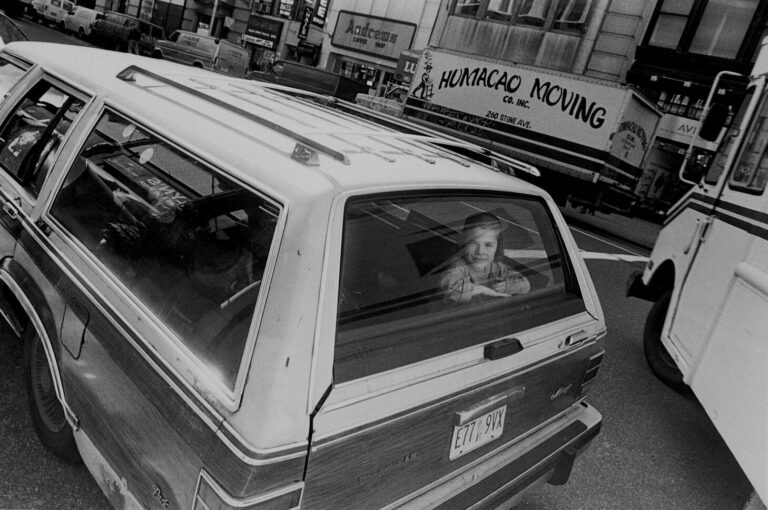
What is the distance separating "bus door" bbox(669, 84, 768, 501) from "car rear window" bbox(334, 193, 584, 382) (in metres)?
1.13

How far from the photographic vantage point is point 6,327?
3.20m

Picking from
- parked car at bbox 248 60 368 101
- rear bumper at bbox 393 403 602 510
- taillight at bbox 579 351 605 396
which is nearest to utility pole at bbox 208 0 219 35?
parked car at bbox 248 60 368 101

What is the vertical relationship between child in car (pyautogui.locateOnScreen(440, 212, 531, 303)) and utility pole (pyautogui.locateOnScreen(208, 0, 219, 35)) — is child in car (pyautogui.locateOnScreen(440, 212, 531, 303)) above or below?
below

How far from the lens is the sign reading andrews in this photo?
2972cm

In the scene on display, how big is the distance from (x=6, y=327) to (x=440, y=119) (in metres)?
13.5

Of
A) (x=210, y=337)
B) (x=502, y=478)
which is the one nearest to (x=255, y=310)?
(x=210, y=337)

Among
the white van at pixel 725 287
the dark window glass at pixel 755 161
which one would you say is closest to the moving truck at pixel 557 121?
the white van at pixel 725 287

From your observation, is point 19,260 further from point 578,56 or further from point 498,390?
point 578,56

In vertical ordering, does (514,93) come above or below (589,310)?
above

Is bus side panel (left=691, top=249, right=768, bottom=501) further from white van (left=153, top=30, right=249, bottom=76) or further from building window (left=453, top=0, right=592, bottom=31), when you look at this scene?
white van (left=153, top=30, right=249, bottom=76)

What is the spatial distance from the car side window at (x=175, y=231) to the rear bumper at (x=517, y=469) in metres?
0.77

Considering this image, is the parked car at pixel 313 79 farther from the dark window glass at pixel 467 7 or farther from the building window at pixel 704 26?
the building window at pixel 704 26

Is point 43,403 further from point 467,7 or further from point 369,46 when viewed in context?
point 369,46

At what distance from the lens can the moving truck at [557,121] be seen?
1216 cm
